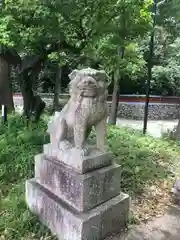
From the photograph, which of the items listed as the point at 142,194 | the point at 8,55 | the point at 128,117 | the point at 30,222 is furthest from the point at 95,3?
the point at 128,117

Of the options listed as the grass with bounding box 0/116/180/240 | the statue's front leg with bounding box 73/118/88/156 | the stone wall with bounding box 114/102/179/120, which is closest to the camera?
the statue's front leg with bounding box 73/118/88/156

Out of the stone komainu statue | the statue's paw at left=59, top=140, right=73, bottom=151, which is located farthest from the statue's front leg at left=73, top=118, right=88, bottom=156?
the statue's paw at left=59, top=140, right=73, bottom=151

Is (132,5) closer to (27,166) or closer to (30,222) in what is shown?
(27,166)

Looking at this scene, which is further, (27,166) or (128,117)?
(128,117)

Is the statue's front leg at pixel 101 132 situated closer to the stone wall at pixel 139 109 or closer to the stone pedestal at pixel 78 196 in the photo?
the stone pedestal at pixel 78 196

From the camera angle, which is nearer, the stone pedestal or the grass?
the stone pedestal

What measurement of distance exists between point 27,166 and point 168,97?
17.3 meters

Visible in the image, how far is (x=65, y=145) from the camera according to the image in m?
2.99

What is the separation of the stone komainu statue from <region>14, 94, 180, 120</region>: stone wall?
1357 cm

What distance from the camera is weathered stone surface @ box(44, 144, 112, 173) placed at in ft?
9.23

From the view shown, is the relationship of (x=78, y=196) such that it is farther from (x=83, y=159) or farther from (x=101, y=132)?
(x=101, y=132)

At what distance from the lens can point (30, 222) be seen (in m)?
3.16

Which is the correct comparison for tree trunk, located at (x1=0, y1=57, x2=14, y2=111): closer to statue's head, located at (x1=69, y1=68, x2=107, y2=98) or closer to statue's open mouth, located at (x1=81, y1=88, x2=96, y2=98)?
statue's head, located at (x1=69, y1=68, x2=107, y2=98)

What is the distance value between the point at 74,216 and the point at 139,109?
16.3 m
